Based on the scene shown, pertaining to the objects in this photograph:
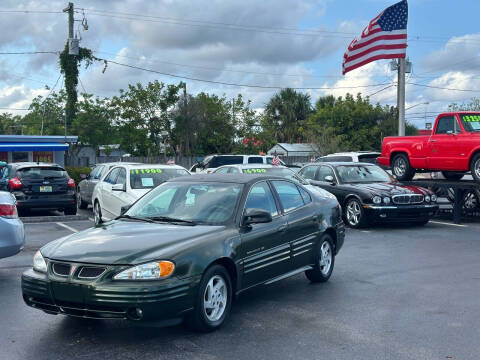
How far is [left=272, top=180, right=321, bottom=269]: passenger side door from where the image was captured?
22.4ft

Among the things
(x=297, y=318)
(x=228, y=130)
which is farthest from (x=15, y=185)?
(x=228, y=130)

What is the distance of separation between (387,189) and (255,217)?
8.10m

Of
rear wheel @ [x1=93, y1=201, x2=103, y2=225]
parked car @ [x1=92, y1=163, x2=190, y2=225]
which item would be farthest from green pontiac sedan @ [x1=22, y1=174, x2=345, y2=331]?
rear wheel @ [x1=93, y1=201, x2=103, y2=225]

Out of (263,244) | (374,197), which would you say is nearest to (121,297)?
(263,244)

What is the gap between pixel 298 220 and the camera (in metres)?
6.95

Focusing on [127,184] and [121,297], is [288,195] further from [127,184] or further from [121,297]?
[127,184]

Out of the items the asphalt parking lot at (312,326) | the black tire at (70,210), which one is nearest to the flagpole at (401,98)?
the black tire at (70,210)

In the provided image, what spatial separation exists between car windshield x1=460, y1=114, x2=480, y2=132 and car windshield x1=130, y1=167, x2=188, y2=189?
6.66 meters

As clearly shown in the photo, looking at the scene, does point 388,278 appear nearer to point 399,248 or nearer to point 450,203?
point 399,248

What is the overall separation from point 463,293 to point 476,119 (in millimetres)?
7737

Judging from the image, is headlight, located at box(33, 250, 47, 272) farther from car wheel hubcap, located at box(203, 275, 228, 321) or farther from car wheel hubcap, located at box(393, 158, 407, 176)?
car wheel hubcap, located at box(393, 158, 407, 176)

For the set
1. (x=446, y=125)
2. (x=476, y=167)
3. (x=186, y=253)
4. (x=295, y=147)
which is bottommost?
(x=186, y=253)

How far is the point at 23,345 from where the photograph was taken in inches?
199

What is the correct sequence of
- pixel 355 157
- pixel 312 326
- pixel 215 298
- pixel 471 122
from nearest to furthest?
pixel 215 298
pixel 312 326
pixel 471 122
pixel 355 157
